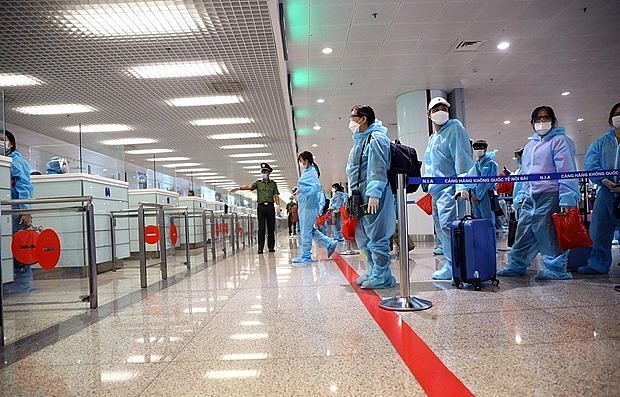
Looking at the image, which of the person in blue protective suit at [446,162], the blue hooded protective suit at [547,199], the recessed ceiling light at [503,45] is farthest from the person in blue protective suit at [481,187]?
the recessed ceiling light at [503,45]

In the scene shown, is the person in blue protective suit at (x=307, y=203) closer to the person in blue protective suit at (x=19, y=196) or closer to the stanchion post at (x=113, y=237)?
the stanchion post at (x=113, y=237)

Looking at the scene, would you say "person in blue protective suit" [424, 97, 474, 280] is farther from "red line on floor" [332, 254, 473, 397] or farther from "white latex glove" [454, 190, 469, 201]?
"red line on floor" [332, 254, 473, 397]

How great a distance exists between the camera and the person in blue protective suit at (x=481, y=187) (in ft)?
13.5

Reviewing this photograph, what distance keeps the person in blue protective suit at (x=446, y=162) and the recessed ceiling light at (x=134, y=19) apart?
3102 millimetres

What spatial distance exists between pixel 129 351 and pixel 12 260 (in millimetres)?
1924

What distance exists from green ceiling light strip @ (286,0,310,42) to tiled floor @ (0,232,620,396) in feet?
12.4

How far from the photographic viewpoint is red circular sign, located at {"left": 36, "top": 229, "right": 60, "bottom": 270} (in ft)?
11.7

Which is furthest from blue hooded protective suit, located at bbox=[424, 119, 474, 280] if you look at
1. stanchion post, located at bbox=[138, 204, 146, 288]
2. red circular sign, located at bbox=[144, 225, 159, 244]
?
red circular sign, located at bbox=[144, 225, 159, 244]

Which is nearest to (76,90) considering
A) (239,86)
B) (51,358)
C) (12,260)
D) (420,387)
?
Answer: (239,86)

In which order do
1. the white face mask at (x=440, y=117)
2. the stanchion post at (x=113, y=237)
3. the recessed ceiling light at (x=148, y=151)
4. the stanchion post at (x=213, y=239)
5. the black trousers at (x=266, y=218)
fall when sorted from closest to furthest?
the white face mask at (x=440, y=117)
the stanchion post at (x=113, y=237)
the stanchion post at (x=213, y=239)
the black trousers at (x=266, y=218)
the recessed ceiling light at (x=148, y=151)

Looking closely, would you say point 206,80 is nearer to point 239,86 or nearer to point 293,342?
point 239,86

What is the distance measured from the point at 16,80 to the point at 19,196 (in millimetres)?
3786

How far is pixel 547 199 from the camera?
12.2 ft

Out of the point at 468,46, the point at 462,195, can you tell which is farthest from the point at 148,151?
the point at 462,195
